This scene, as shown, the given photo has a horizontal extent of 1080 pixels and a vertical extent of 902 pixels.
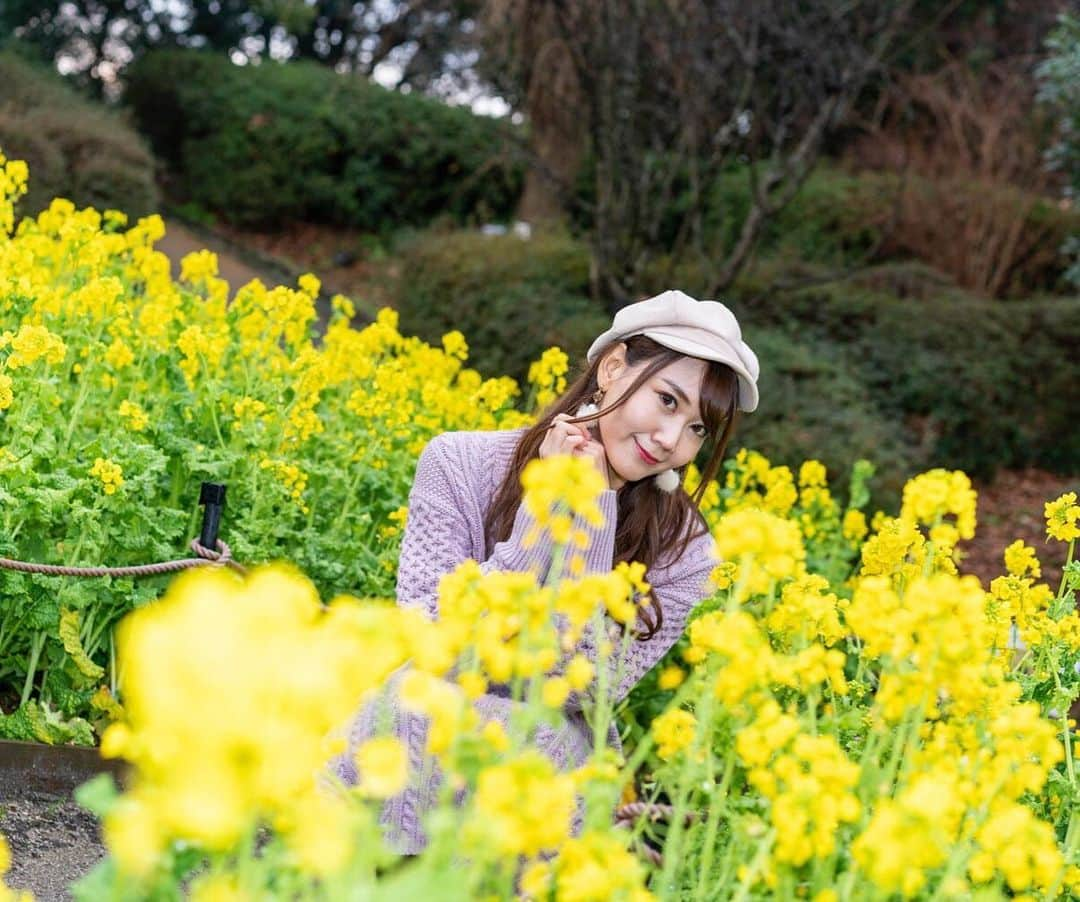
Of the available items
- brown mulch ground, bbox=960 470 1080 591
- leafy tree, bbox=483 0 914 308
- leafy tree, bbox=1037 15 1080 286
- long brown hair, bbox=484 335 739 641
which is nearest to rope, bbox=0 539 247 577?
long brown hair, bbox=484 335 739 641

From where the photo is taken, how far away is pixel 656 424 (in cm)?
290

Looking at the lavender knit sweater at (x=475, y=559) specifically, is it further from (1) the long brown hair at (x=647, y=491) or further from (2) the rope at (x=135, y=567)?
(2) the rope at (x=135, y=567)

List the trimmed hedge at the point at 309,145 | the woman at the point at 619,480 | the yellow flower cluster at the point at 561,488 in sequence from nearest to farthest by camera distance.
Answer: the yellow flower cluster at the point at 561,488
the woman at the point at 619,480
the trimmed hedge at the point at 309,145

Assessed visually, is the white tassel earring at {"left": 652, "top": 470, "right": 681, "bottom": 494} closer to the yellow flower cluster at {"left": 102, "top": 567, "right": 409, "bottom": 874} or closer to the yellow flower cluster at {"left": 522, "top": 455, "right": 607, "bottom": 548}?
the yellow flower cluster at {"left": 522, "top": 455, "right": 607, "bottom": 548}

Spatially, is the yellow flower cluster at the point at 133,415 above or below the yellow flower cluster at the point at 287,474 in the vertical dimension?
above

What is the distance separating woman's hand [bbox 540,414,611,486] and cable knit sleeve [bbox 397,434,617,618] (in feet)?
0.39

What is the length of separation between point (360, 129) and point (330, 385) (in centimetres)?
1134

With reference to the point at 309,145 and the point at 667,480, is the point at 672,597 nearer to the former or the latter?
the point at 667,480

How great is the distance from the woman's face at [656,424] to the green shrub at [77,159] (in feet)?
22.1

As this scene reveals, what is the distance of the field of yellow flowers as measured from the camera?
0.99 meters

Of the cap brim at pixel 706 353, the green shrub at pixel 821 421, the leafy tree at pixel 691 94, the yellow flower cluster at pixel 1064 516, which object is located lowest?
the green shrub at pixel 821 421

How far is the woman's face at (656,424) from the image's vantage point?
2891mm

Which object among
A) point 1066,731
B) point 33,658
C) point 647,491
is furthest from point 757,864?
point 33,658

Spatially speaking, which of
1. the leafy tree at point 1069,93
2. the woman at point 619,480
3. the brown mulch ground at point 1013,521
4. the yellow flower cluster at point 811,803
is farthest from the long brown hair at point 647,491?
the leafy tree at point 1069,93
